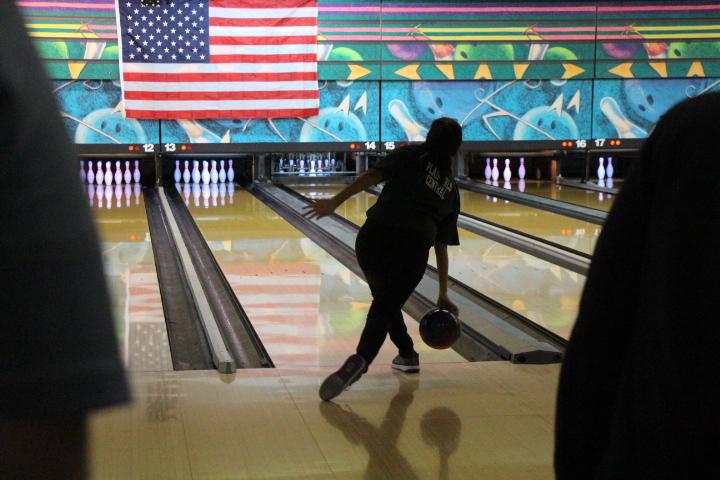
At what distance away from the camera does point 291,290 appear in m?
5.86

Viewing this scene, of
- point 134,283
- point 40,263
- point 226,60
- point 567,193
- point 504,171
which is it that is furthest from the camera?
point 504,171

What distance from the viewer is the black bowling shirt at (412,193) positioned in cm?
383

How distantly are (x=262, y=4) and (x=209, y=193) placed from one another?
2158mm

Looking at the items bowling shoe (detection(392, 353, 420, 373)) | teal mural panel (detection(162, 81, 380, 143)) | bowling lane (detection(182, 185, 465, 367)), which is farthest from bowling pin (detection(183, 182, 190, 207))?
bowling shoe (detection(392, 353, 420, 373))

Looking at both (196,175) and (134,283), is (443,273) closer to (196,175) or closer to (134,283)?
(134,283)

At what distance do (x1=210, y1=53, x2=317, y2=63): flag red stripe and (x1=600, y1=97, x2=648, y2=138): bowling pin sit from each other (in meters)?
3.24

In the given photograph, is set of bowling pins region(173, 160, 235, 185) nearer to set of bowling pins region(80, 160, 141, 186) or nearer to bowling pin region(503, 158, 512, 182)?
set of bowling pins region(80, 160, 141, 186)

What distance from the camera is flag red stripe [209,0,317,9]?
446 inches

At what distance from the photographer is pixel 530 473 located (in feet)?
9.86

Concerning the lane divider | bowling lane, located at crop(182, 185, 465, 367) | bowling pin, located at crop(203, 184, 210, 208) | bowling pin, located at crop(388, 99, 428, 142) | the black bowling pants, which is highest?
bowling pin, located at crop(388, 99, 428, 142)

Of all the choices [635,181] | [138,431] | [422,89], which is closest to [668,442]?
[635,181]

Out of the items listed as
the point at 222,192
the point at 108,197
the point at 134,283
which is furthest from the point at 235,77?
the point at 134,283

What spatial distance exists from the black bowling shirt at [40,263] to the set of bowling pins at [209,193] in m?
9.05

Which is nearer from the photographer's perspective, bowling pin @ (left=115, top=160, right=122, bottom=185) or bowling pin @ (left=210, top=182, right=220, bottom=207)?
bowling pin @ (left=210, top=182, right=220, bottom=207)
